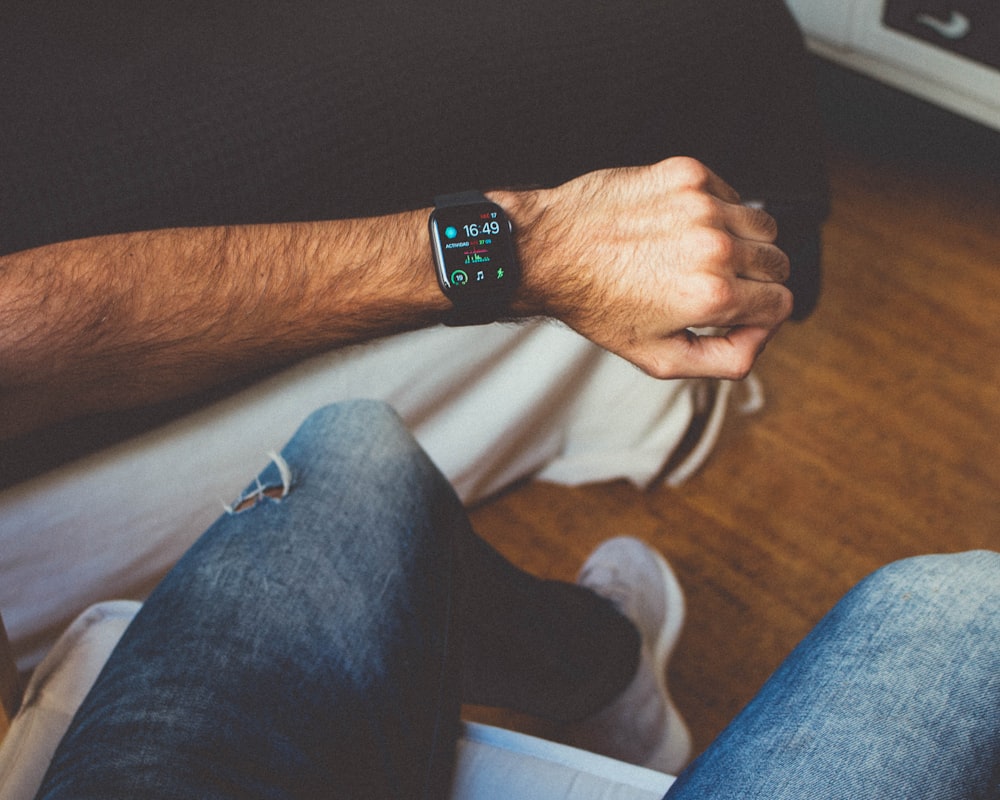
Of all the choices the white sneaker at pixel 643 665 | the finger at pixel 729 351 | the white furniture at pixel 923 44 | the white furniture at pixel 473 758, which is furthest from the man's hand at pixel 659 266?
the white furniture at pixel 923 44

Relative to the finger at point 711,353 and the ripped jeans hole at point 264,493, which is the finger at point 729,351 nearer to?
the finger at point 711,353

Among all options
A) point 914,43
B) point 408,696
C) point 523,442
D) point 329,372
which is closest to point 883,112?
point 914,43

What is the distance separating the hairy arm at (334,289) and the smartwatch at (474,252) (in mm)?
22

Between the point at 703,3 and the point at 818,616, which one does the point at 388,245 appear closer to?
the point at 703,3

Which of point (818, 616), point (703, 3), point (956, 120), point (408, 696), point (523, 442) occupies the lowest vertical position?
point (818, 616)

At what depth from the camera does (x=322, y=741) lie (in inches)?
25.0

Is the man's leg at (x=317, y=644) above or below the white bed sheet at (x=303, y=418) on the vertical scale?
above

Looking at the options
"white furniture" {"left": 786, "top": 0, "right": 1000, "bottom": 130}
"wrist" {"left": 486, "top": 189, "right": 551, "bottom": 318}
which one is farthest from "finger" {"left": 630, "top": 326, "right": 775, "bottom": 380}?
"white furniture" {"left": 786, "top": 0, "right": 1000, "bottom": 130}

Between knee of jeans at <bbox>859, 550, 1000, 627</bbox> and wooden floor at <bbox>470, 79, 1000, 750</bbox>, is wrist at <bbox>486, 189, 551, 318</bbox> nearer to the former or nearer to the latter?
knee of jeans at <bbox>859, 550, 1000, 627</bbox>

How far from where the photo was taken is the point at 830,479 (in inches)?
51.7

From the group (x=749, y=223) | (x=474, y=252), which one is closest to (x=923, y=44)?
(x=749, y=223)

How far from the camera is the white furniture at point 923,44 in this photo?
146cm

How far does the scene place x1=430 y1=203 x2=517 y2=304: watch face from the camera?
73 cm

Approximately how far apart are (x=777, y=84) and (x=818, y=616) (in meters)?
0.66
